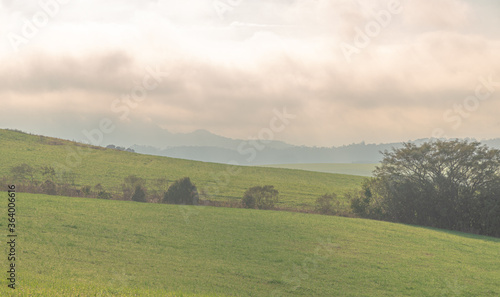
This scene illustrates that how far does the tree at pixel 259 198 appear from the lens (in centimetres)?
4672

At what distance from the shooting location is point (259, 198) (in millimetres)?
47031

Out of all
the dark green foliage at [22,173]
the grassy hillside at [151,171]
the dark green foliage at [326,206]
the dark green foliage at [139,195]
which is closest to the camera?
the dark green foliage at [139,195]

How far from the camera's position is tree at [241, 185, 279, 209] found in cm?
4672

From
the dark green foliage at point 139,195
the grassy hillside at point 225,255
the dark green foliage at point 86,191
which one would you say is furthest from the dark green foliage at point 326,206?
the dark green foliage at point 86,191

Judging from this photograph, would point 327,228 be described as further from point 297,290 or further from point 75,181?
point 75,181

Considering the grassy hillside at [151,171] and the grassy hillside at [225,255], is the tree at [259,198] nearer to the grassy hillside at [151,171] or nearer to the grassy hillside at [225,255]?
the grassy hillside at [151,171]

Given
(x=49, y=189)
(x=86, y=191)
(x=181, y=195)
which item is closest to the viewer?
(x=49, y=189)

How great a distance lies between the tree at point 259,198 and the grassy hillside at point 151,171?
19.3 feet

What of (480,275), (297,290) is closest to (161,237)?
(297,290)

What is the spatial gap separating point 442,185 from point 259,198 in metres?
22.7

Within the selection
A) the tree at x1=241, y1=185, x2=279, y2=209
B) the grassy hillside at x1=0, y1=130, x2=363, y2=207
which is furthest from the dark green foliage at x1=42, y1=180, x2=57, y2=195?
the tree at x1=241, y1=185, x2=279, y2=209

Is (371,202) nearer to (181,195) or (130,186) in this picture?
(181,195)

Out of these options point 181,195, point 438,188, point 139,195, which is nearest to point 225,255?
point 181,195

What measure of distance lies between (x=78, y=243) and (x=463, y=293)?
24155 millimetres
